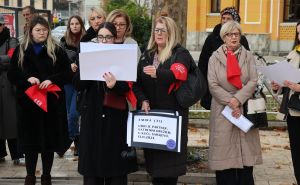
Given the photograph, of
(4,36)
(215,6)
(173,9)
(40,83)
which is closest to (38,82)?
(40,83)

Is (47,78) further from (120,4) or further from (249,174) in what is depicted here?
(120,4)

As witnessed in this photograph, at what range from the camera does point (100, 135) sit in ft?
15.6

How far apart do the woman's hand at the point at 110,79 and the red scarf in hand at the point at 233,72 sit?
4.31 feet

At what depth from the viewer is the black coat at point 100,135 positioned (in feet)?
15.6

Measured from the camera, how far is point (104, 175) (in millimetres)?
4766

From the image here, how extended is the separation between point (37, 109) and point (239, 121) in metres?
2.19

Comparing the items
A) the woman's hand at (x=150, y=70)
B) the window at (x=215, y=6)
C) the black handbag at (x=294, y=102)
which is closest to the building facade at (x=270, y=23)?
the window at (x=215, y=6)

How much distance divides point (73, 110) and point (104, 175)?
2.54 metres

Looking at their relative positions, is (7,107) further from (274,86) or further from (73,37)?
(274,86)

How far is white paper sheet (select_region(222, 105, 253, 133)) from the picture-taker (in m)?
5.21

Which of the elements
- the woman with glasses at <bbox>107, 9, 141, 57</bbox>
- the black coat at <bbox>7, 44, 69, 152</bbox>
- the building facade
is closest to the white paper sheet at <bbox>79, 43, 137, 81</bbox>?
the woman with glasses at <bbox>107, 9, 141, 57</bbox>

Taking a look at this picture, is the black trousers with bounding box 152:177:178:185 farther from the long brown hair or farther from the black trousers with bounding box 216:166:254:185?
the long brown hair

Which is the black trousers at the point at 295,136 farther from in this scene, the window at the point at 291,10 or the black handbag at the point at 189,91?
the window at the point at 291,10

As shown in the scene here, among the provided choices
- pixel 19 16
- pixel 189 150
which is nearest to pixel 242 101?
pixel 189 150
